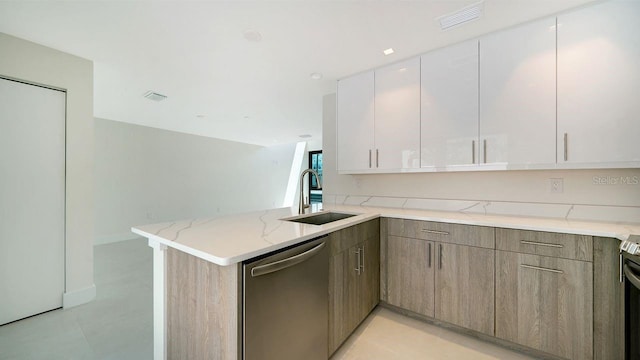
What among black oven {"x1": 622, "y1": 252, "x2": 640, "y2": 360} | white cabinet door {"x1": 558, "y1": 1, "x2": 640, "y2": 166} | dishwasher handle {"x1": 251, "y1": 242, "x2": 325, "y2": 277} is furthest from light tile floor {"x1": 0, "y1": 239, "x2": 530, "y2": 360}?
white cabinet door {"x1": 558, "y1": 1, "x2": 640, "y2": 166}

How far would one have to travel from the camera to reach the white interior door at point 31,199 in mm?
2031

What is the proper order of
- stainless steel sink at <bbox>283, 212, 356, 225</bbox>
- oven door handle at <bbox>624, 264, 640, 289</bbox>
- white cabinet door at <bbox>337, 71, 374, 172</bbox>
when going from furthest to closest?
white cabinet door at <bbox>337, 71, 374, 172</bbox> → stainless steel sink at <bbox>283, 212, 356, 225</bbox> → oven door handle at <bbox>624, 264, 640, 289</bbox>

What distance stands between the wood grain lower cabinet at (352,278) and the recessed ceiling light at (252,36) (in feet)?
5.53

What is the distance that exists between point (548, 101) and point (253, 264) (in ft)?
7.49

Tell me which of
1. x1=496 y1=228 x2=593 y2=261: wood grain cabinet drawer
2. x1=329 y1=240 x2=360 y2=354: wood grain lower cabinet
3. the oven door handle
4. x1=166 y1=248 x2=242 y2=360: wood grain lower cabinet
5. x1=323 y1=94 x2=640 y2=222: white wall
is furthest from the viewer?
x1=323 y1=94 x2=640 y2=222: white wall

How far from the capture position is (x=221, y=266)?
1.01 m

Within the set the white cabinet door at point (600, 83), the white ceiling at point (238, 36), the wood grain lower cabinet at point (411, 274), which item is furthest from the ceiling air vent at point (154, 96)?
the white cabinet door at point (600, 83)

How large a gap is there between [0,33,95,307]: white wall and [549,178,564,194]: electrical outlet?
428 cm

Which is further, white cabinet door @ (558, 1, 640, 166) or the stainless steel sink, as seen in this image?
the stainless steel sink

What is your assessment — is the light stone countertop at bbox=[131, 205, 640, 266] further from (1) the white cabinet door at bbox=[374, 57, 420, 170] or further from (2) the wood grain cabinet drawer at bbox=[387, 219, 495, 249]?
(1) the white cabinet door at bbox=[374, 57, 420, 170]

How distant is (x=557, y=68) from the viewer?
1.71m

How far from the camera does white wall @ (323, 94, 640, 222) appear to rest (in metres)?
1.74

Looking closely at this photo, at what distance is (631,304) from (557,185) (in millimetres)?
1007

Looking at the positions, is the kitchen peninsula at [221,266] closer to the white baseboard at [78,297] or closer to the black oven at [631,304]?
the black oven at [631,304]
